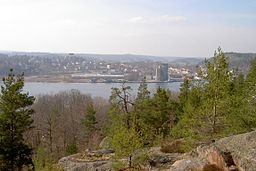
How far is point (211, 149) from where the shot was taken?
13250mm

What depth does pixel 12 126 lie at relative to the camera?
76.2 feet

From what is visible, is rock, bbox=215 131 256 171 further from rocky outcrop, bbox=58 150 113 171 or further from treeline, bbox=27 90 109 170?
treeline, bbox=27 90 109 170

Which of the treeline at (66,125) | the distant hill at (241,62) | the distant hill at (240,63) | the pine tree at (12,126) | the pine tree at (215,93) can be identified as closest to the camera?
the pine tree at (215,93)

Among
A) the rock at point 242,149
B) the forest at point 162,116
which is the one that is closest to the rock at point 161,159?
the forest at point 162,116

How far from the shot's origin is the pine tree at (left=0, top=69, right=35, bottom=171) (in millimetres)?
22750

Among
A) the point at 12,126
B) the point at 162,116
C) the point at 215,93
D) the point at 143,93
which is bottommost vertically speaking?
the point at 162,116

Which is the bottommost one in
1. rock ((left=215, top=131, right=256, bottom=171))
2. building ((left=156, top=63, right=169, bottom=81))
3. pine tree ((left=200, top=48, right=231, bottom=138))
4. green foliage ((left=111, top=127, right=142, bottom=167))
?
building ((left=156, top=63, right=169, bottom=81))

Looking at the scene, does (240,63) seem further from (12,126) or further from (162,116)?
(12,126)

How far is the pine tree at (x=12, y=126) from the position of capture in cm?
2275

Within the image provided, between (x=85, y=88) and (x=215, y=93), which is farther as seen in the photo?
(x=85, y=88)

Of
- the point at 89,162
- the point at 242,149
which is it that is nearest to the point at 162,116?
the point at 89,162

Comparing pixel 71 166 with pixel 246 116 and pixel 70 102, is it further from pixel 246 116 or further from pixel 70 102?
pixel 70 102

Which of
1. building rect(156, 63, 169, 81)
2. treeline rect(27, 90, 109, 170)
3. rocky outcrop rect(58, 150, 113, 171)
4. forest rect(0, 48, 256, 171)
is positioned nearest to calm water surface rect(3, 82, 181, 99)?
building rect(156, 63, 169, 81)

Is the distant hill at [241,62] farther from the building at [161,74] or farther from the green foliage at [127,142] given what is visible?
the building at [161,74]
